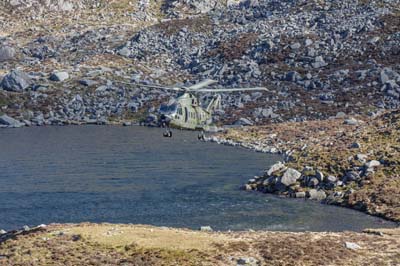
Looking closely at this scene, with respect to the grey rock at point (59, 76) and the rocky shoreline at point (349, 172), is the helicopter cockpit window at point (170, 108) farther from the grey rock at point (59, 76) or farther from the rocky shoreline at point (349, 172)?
the grey rock at point (59, 76)

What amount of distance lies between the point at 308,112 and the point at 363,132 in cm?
2504

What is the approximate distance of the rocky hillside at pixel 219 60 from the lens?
9762 cm

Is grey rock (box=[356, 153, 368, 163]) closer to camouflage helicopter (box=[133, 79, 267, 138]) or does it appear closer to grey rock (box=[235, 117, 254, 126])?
camouflage helicopter (box=[133, 79, 267, 138])

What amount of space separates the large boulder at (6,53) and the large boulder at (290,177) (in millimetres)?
77944

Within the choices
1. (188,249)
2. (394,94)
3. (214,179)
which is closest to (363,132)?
(214,179)

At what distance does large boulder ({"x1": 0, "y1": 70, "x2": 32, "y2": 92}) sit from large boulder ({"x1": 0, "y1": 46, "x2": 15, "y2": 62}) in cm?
1497

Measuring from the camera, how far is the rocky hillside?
97625 millimetres

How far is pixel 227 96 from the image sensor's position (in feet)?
332

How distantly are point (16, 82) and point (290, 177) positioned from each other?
2397 inches

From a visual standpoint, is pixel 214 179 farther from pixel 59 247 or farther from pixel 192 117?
pixel 59 247

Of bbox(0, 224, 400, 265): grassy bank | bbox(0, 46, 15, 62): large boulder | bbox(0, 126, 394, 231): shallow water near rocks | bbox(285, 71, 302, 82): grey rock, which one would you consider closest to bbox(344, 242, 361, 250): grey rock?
bbox(0, 224, 400, 265): grassy bank

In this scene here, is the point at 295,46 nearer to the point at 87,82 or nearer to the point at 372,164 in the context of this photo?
the point at 87,82

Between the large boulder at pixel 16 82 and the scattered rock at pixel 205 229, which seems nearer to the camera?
the scattered rock at pixel 205 229

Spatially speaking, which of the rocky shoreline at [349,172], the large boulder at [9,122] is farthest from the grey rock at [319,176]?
the large boulder at [9,122]
